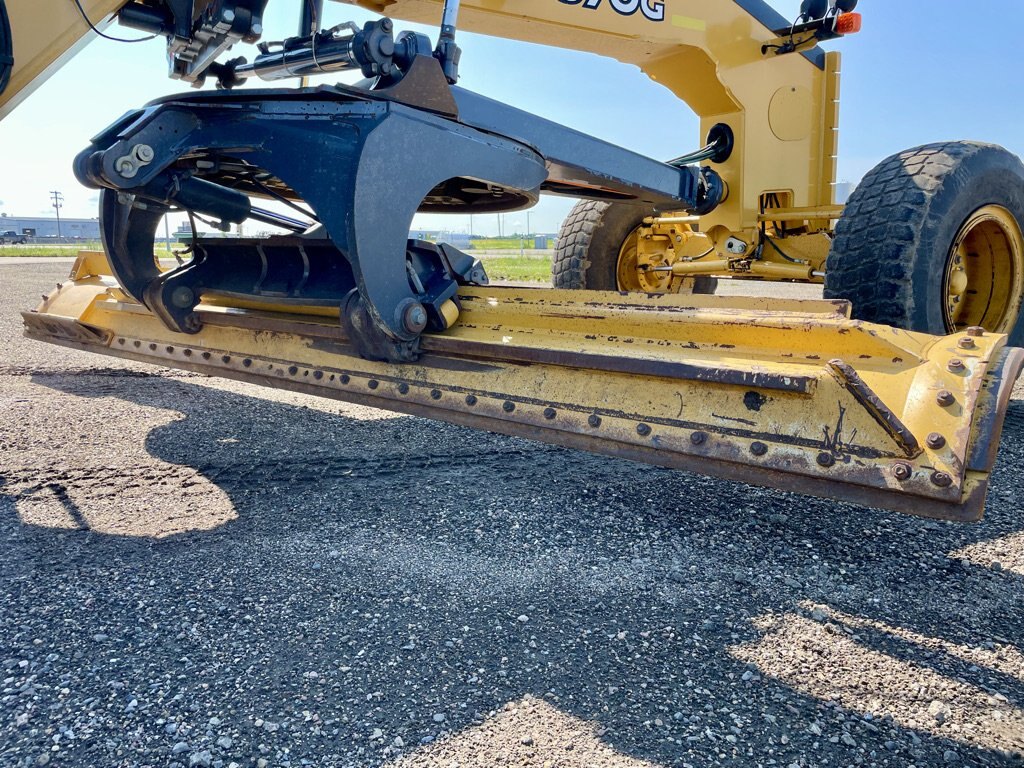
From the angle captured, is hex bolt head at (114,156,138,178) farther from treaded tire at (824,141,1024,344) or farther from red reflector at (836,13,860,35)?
red reflector at (836,13,860,35)

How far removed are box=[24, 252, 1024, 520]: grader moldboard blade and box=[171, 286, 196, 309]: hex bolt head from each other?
0.72m

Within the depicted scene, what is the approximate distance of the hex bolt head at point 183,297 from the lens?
11.8 ft

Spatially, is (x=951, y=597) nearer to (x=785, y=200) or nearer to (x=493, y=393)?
(x=493, y=393)

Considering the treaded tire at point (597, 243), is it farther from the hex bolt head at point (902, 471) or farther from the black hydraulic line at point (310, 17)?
the hex bolt head at point (902, 471)

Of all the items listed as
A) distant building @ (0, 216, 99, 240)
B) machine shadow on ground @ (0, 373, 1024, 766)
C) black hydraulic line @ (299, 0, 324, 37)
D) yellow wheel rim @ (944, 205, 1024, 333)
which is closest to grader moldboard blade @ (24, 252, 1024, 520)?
machine shadow on ground @ (0, 373, 1024, 766)

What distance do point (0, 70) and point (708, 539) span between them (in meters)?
3.00

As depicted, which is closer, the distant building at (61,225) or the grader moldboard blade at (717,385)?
the grader moldboard blade at (717,385)

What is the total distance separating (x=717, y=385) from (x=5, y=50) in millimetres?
2639

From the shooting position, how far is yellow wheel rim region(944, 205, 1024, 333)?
3938 millimetres

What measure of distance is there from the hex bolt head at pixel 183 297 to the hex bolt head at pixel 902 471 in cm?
316

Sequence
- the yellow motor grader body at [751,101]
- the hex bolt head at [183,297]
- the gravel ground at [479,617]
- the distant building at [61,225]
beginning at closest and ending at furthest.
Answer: the gravel ground at [479,617] < the hex bolt head at [183,297] < the yellow motor grader body at [751,101] < the distant building at [61,225]

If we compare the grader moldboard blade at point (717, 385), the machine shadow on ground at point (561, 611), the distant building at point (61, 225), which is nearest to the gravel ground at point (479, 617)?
the machine shadow on ground at point (561, 611)

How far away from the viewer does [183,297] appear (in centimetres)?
362

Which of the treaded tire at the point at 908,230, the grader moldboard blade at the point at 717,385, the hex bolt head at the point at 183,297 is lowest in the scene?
the grader moldboard blade at the point at 717,385
